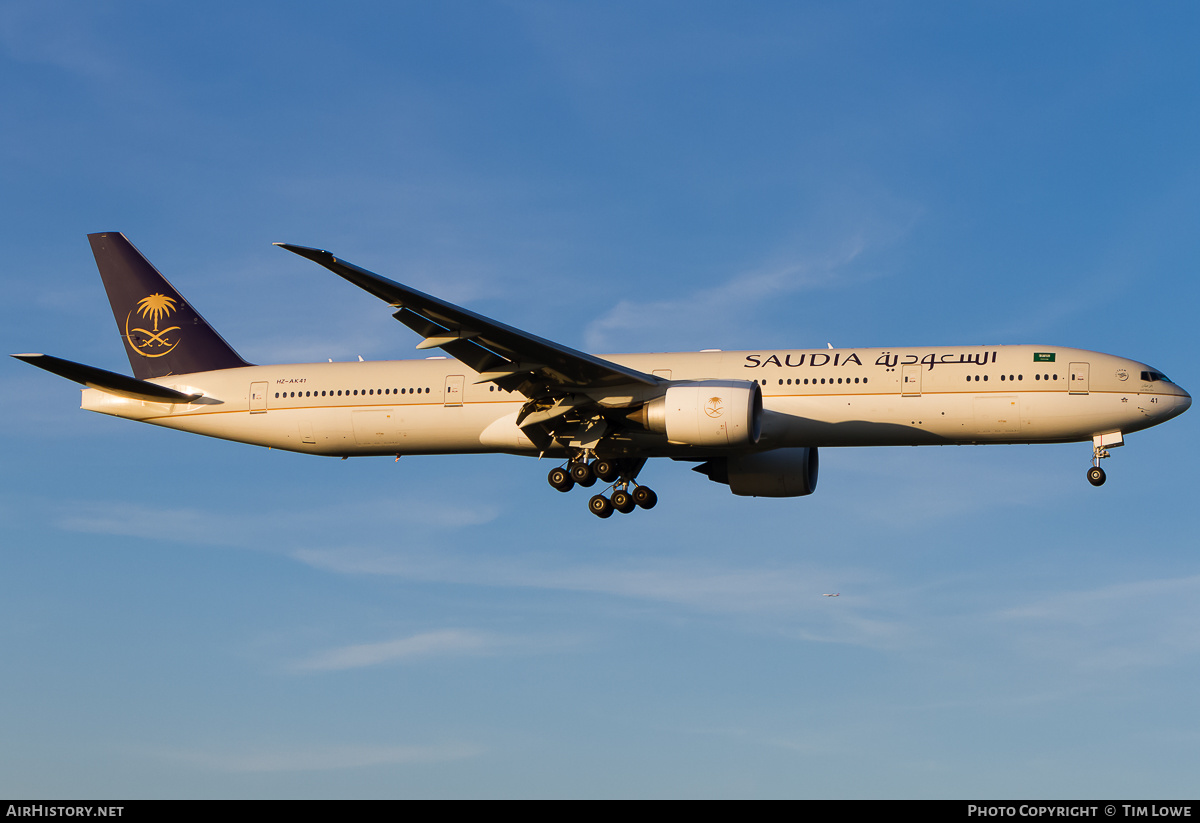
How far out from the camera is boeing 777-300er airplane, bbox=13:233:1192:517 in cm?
3002

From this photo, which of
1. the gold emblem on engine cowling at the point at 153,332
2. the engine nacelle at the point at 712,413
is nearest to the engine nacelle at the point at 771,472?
the engine nacelle at the point at 712,413

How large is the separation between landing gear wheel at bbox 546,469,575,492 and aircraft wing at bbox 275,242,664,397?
97.9 inches

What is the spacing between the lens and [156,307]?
38.3 metres

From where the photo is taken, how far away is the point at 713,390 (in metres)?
29.8

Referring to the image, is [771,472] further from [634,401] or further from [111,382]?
[111,382]

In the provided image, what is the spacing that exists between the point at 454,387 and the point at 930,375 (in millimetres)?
12227

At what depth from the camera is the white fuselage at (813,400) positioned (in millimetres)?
30312

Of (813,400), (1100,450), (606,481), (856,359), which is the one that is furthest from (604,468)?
(1100,450)

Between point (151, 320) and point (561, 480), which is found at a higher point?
point (151, 320)

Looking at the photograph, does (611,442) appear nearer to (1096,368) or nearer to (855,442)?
(855,442)

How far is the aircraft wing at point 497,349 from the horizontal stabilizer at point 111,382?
9.55m

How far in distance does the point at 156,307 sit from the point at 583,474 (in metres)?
14.8

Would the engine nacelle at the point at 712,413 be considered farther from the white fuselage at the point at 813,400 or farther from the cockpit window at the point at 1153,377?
the cockpit window at the point at 1153,377

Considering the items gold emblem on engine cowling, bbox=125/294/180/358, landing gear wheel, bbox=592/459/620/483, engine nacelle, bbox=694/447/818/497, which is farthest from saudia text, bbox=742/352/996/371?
gold emblem on engine cowling, bbox=125/294/180/358
